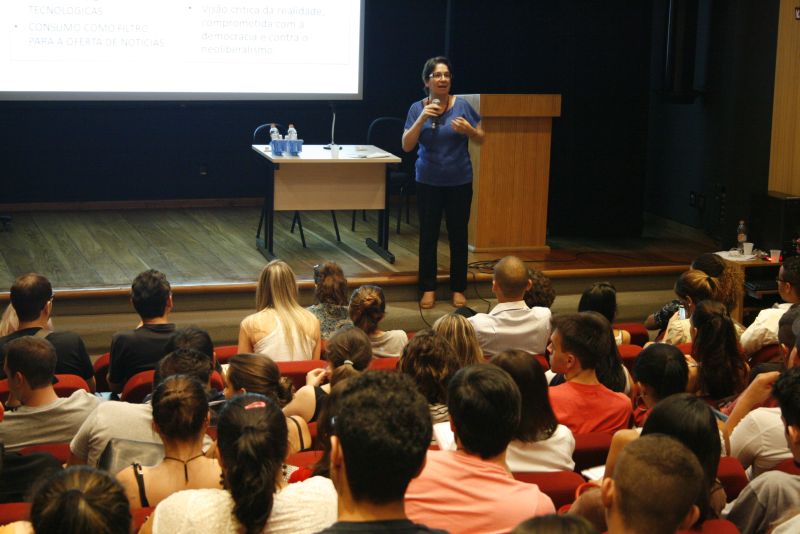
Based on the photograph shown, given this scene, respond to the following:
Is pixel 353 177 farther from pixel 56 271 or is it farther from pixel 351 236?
pixel 56 271

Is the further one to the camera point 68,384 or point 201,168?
point 201,168

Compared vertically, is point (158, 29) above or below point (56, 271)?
above

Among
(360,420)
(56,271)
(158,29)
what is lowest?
(56,271)

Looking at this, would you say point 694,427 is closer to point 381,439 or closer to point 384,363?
point 381,439

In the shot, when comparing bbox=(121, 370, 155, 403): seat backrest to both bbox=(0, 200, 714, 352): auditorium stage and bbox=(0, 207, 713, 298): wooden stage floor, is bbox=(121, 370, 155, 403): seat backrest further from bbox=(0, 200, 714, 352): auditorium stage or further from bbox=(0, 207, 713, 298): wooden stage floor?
bbox=(0, 207, 713, 298): wooden stage floor

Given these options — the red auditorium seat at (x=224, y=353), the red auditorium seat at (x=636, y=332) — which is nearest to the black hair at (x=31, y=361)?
the red auditorium seat at (x=224, y=353)

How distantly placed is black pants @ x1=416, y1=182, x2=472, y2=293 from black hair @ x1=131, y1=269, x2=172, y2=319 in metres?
2.25

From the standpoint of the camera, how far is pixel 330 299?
4594 millimetres

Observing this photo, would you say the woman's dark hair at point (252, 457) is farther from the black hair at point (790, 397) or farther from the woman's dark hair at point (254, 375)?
the black hair at point (790, 397)

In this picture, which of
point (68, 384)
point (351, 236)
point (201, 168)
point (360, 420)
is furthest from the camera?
point (201, 168)

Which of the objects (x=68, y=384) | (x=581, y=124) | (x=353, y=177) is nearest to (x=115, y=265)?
(x=353, y=177)

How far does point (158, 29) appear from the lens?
7277mm

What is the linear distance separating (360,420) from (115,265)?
5425 mm

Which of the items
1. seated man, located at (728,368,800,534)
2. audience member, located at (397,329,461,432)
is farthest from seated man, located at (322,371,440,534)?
audience member, located at (397,329,461,432)
